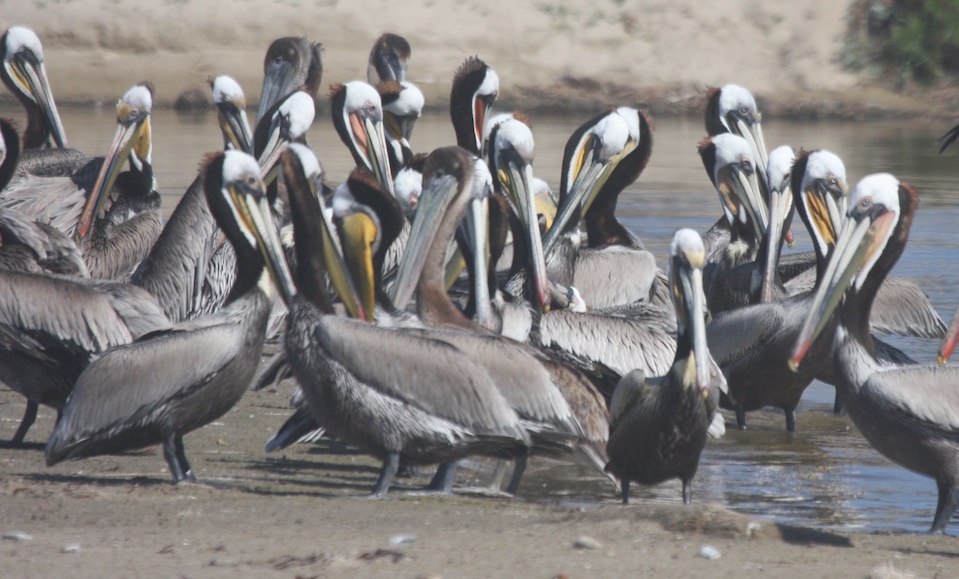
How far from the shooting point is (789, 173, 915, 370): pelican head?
5.23 m

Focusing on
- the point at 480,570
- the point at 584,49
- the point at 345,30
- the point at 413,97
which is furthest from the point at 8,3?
the point at 480,570

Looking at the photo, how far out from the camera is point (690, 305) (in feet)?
17.1

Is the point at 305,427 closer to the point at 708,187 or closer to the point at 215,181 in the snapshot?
the point at 215,181

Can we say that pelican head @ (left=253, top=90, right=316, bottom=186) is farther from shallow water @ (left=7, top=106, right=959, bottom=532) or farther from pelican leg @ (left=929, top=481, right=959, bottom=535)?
pelican leg @ (left=929, top=481, right=959, bottom=535)

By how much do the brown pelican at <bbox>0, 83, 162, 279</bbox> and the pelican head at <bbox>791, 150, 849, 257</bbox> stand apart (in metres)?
3.54

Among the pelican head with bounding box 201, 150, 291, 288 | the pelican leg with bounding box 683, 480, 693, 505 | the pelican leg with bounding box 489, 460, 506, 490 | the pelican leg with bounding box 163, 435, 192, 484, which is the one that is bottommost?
the pelican leg with bounding box 489, 460, 506, 490

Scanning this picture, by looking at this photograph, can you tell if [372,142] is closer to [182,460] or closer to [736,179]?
[736,179]

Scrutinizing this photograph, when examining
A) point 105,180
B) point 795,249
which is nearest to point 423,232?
point 105,180

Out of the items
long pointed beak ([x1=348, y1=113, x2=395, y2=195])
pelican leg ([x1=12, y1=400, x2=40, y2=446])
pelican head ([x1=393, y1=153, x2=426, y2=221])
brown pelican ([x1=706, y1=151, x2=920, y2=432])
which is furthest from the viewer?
long pointed beak ([x1=348, y1=113, x2=395, y2=195])

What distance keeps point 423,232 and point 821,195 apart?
232 centimetres

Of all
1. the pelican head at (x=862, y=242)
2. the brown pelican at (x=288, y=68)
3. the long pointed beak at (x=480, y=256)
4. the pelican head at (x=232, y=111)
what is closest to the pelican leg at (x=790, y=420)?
the long pointed beak at (x=480, y=256)

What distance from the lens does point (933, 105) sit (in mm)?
22359

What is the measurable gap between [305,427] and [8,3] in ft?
67.6

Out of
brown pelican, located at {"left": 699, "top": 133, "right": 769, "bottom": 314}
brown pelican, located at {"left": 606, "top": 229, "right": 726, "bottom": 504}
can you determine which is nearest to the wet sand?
brown pelican, located at {"left": 606, "top": 229, "right": 726, "bottom": 504}
